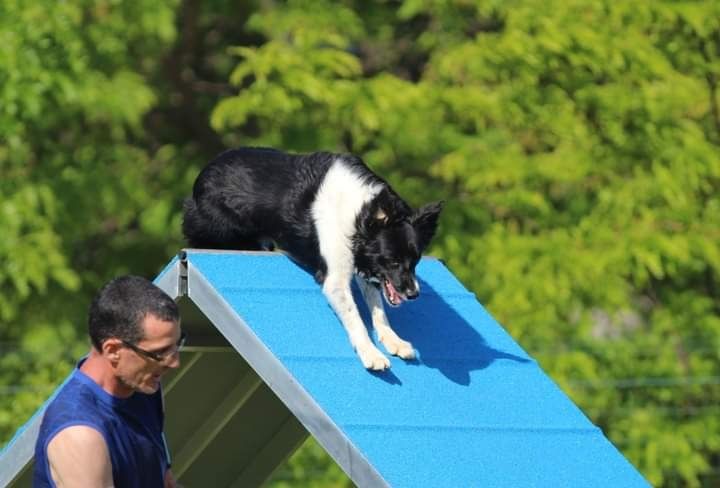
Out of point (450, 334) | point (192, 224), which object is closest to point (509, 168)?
point (192, 224)

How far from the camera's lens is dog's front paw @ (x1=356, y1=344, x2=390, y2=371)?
184 inches

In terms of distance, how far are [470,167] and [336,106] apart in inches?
39.2

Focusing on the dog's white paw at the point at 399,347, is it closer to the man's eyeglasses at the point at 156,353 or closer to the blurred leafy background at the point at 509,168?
the man's eyeglasses at the point at 156,353

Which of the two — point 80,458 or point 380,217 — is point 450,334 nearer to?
point 380,217

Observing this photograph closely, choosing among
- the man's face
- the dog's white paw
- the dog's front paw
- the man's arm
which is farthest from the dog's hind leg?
the man's arm

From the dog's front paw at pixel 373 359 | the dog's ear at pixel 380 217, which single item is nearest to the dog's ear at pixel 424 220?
the dog's ear at pixel 380 217

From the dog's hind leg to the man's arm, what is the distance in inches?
62.7

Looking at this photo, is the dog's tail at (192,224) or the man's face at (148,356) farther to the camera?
the dog's tail at (192,224)

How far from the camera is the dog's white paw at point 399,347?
16.0 ft

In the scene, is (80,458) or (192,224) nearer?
(80,458)

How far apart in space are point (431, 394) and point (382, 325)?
37 cm

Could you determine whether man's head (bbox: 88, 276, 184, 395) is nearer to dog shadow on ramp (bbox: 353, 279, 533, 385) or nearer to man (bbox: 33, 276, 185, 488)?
man (bbox: 33, 276, 185, 488)

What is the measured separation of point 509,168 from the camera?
32.6ft

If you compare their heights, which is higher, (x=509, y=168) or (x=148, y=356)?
(x=148, y=356)
